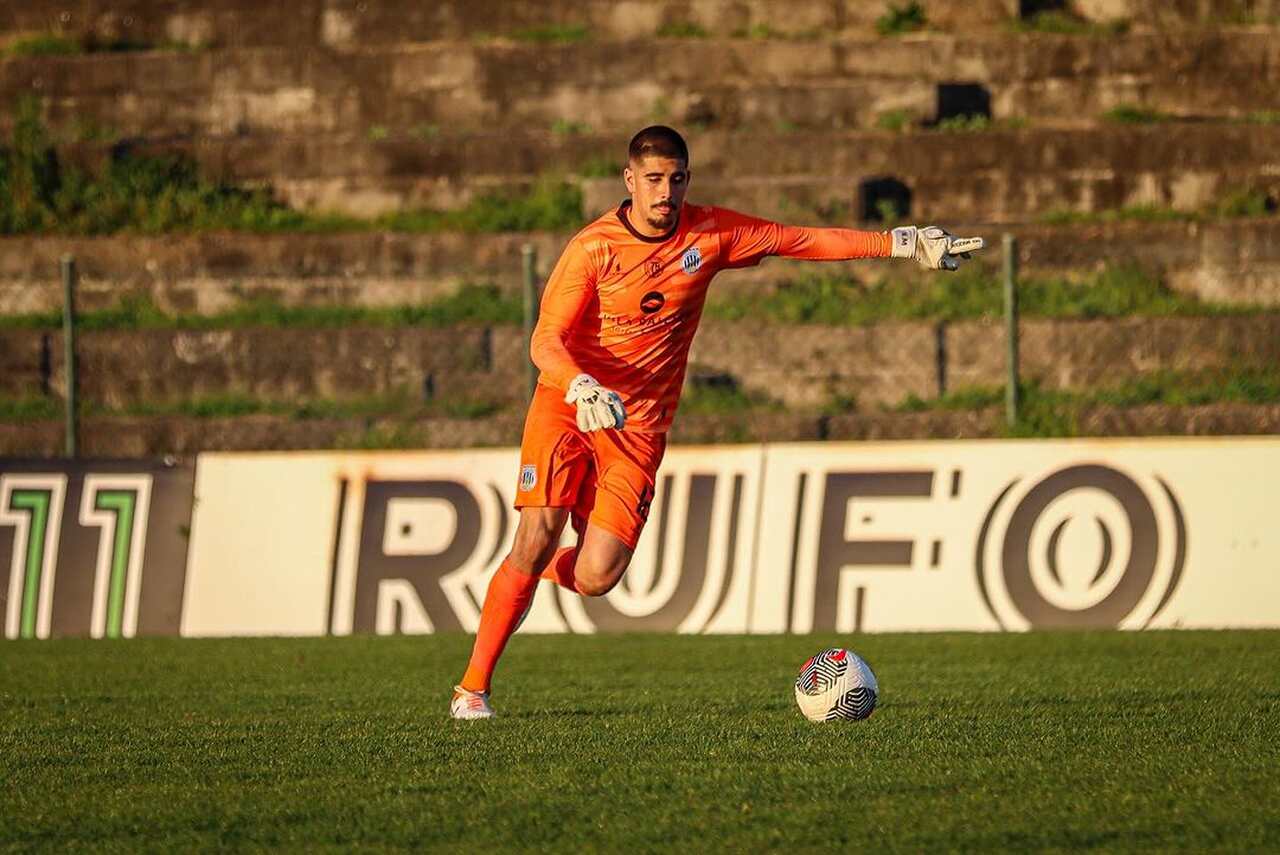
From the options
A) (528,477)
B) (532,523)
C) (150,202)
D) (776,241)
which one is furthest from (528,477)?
(150,202)

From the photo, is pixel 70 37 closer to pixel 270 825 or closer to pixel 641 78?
pixel 641 78

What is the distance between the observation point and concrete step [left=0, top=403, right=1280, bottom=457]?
16844mm

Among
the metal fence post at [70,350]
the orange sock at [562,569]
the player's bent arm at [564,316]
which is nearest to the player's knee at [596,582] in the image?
the orange sock at [562,569]

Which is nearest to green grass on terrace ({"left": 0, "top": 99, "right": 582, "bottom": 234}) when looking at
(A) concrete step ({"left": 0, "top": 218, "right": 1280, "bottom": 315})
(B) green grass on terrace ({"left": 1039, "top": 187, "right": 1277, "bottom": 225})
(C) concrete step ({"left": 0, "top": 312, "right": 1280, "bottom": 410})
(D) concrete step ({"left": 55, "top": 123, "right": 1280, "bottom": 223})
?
(A) concrete step ({"left": 0, "top": 218, "right": 1280, "bottom": 315})

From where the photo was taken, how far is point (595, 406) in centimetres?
789

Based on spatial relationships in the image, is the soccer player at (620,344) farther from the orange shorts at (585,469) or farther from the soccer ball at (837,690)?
the soccer ball at (837,690)

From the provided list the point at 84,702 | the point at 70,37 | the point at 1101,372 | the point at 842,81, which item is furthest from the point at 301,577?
the point at 70,37

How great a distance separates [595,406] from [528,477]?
91 centimetres

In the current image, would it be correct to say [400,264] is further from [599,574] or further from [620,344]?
[599,574]

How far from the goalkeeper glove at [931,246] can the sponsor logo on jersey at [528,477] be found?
5.78 feet

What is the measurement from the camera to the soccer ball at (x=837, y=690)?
317 inches

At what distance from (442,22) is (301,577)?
419 inches

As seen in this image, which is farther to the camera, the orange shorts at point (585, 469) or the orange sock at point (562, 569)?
the orange sock at point (562, 569)

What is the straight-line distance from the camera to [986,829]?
5555mm
